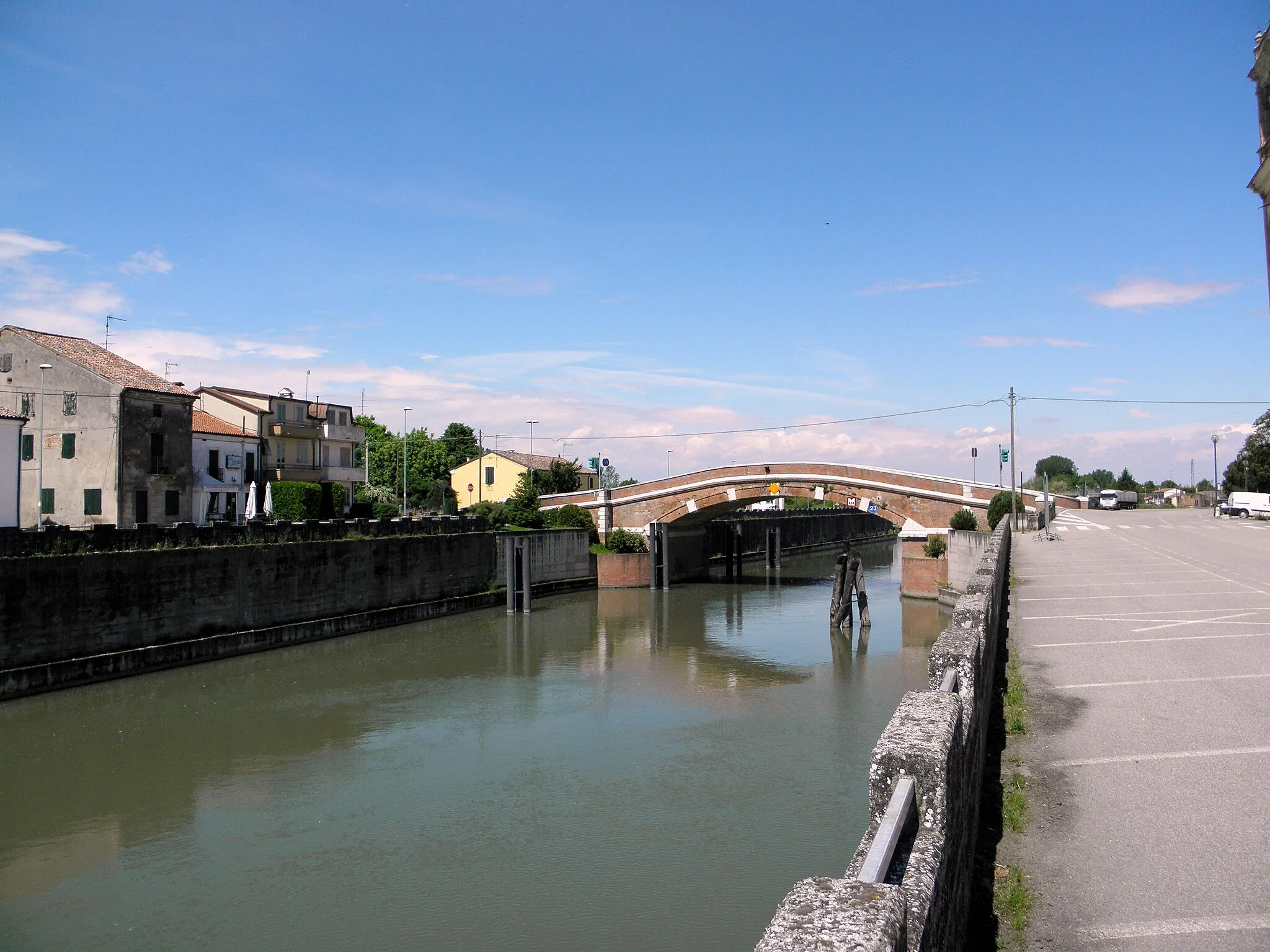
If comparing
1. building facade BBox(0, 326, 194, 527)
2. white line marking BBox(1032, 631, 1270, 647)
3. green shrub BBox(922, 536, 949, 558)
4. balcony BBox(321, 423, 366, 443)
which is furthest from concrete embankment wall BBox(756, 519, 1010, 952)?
balcony BBox(321, 423, 366, 443)

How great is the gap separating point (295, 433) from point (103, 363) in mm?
13146

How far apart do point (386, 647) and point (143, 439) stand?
36.4ft

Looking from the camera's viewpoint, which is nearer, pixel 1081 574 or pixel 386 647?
pixel 1081 574

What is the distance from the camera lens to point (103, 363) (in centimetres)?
2867

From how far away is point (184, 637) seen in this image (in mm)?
20016

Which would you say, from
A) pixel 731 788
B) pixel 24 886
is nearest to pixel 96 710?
pixel 24 886

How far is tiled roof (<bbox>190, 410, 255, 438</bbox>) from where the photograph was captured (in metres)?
35.2

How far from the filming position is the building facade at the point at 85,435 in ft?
90.0

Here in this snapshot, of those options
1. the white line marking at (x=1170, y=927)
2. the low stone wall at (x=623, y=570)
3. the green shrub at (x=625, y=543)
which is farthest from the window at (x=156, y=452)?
the white line marking at (x=1170, y=927)

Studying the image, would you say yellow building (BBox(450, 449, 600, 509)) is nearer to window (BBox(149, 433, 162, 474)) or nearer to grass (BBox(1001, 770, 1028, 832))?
window (BBox(149, 433, 162, 474))

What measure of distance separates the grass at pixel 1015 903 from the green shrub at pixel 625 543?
109ft

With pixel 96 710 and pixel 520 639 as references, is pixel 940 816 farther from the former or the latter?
pixel 520 639

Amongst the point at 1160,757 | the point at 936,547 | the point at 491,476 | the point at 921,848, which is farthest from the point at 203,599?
the point at 491,476

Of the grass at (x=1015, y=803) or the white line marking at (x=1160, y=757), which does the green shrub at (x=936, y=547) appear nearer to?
the white line marking at (x=1160, y=757)
